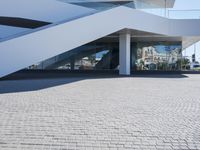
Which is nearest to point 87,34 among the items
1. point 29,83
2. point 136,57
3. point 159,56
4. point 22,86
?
point 29,83

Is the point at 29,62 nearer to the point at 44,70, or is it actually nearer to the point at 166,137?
the point at 166,137

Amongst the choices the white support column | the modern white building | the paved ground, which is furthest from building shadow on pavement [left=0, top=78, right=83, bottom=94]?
the white support column

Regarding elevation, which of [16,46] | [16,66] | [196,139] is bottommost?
[196,139]

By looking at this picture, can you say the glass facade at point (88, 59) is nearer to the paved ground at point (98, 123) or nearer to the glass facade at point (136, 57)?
the glass facade at point (136, 57)

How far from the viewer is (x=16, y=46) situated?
622 inches

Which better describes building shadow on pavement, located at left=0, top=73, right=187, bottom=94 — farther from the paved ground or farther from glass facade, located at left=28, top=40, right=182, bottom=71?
glass facade, located at left=28, top=40, right=182, bottom=71

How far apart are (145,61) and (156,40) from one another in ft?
7.90

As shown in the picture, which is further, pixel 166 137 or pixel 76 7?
pixel 76 7

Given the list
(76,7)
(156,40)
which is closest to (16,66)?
(76,7)

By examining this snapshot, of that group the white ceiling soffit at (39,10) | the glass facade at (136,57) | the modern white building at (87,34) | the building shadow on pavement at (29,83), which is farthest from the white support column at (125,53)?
the glass facade at (136,57)

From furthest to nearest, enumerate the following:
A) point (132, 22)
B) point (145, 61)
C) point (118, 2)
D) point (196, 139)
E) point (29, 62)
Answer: point (145, 61), point (118, 2), point (132, 22), point (29, 62), point (196, 139)

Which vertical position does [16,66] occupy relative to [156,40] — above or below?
below

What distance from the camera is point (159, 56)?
32.9 metres

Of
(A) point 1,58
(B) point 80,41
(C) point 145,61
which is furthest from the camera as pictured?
(C) point 145,61
